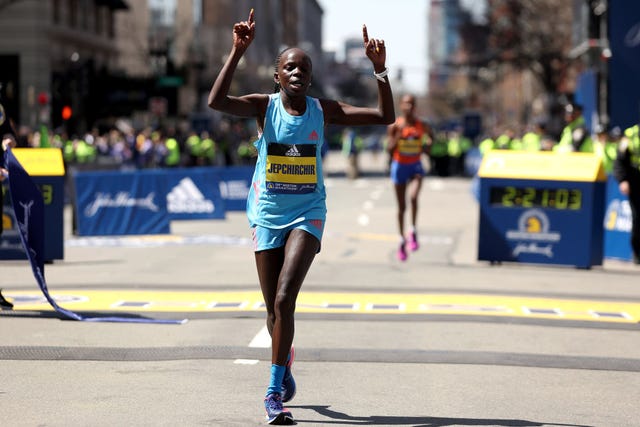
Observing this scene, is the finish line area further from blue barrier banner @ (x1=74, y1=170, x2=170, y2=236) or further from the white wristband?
blue barrier banner @ (x1=74, y1=170, x2=170, y2=236)

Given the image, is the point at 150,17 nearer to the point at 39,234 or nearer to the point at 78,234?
the point at 78,234

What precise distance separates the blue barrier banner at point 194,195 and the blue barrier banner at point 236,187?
2029 mm

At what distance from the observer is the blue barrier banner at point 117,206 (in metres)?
20.8

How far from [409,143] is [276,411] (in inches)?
356

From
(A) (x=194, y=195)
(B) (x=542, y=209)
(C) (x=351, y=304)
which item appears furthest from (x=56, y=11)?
(C) (x=351, y=304)

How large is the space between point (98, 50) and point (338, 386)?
192 ft

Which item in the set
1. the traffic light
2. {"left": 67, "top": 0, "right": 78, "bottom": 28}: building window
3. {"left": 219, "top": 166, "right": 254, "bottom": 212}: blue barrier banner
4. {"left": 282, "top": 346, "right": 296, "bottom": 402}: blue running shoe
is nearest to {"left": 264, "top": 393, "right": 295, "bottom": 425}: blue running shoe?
{"left": 282, "top": 346, "right": 296, "bottom": 402}: blue running shoe

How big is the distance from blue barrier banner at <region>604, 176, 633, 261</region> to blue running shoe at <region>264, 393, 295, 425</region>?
37.1ft

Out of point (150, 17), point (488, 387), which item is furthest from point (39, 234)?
point (150, 17)

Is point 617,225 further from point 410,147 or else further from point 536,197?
point 410,147

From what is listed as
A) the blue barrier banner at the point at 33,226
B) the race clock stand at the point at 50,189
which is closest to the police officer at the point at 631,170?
the race clock stand at the point at 50,189

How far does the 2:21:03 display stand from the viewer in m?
15.6

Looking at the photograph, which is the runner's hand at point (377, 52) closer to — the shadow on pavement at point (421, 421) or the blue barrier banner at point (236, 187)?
the shadow on pavement at point (421, 421)

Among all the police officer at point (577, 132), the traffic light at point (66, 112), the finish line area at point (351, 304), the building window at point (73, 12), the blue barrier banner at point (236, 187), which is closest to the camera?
the finish line area at point (351, 304)
